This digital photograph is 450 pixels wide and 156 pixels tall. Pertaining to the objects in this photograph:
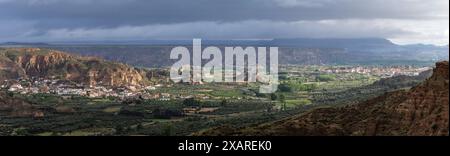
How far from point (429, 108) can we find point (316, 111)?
17.3m

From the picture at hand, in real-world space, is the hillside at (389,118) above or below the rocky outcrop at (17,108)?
above

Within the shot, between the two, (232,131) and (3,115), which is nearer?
(232,131)

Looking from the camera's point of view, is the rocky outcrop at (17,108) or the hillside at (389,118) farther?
the rocky outcrop at (17,108)

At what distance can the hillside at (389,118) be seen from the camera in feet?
180

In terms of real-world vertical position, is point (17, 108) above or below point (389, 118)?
below

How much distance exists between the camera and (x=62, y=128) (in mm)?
115062

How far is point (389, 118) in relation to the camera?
198ft

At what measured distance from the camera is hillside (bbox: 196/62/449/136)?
180 feet

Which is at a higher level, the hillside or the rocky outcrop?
the hillside

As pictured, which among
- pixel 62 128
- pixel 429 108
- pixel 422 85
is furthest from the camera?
pixel 62 128

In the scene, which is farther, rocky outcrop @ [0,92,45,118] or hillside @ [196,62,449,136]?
rocky outcrop @ [0,92,45,118]

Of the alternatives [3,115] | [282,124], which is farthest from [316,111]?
[3,115]

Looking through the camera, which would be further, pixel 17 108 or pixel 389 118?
pixel 17 108
